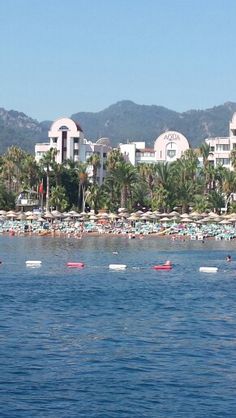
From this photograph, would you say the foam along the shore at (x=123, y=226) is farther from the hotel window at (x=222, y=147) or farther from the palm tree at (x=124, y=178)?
the hotel window at (x=222, y=147)

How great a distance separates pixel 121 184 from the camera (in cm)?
11988

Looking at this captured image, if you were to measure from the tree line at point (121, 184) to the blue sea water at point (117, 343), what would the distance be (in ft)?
189

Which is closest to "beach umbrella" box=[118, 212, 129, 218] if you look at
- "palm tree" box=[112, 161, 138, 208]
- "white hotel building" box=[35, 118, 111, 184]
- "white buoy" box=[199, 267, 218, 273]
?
"palm tree" box=[112, 161, 138, 208]

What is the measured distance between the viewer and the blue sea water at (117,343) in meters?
23.9

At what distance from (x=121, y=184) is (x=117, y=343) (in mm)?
88399

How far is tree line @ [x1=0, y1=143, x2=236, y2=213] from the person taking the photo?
11925cm

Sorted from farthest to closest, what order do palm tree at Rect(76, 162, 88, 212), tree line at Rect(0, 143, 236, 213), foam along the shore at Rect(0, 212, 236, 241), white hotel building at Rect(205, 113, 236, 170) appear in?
1. white hotel building at Rect(205, 113, 236, 170)
2. palm tree at Rect(76, 162, 88, 212)
3. tree line at Rect(0, 143, 236, 213)
4. foam along the shore at Rect(0, 212, 236, 241)

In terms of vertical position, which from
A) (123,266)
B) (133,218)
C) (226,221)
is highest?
(133,218)

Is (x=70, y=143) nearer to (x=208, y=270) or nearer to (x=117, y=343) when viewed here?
(x=208, y=270)

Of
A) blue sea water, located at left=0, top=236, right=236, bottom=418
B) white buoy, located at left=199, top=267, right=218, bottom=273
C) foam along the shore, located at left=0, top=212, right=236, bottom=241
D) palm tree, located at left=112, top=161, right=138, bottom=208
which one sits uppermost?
palm tree, located at left=112, top=161, right=138, bottom=208

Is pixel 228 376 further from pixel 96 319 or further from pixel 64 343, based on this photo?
pixel 96 319

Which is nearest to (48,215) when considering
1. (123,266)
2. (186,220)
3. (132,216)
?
(132,216)

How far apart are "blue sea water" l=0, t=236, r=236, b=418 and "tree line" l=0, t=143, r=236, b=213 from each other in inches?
2265

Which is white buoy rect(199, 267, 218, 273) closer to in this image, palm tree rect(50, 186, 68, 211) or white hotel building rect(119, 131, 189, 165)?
palm tree rect(50, 186, 68, 211)
